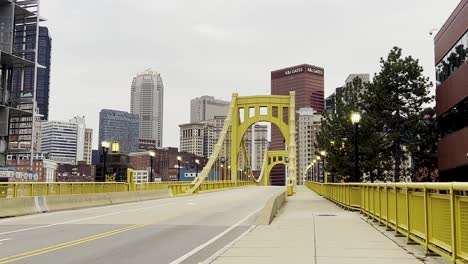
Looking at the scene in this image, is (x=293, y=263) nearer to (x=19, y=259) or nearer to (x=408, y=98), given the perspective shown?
(x=19, y=259)

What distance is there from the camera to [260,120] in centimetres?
11569

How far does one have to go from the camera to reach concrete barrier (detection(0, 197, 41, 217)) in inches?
799

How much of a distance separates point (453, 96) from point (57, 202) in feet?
116

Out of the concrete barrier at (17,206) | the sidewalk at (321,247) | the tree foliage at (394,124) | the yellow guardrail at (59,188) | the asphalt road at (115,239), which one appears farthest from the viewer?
the tree foliage at (394,124)

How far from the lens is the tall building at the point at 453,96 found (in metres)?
42.8

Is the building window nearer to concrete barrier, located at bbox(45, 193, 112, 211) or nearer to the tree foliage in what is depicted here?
the tree foliage

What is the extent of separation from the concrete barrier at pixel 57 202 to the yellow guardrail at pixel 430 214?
45.4 feet

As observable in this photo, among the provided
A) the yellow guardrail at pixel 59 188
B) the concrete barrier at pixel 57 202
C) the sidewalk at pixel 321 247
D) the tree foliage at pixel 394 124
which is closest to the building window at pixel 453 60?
the tree foliage at pixel 394 124

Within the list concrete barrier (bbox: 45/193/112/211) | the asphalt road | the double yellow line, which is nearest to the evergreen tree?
concrete barrier (bbox: 45/193/112/211)

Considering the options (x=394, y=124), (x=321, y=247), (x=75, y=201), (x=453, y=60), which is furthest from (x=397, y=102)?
(x=321, y=247)

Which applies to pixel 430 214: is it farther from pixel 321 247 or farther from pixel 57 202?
pixel 57 202

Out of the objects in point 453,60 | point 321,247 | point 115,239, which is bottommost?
point 115,239

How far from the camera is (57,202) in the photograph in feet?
80.0

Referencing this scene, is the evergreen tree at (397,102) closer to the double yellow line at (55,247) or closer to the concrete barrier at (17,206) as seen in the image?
the concrete barrier at (17,206)
